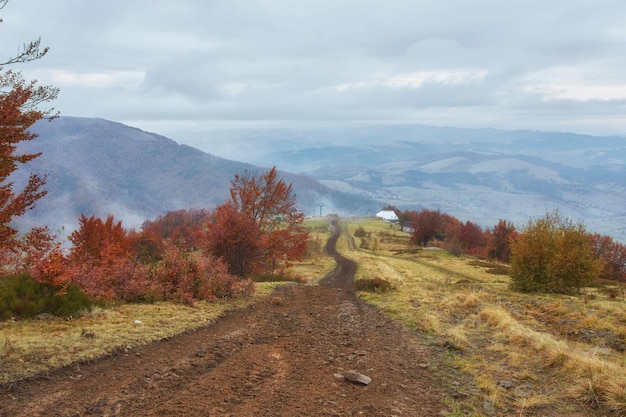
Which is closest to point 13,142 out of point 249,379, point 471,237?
point 249,379

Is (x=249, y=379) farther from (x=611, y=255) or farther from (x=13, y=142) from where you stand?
(x=611, y=255)

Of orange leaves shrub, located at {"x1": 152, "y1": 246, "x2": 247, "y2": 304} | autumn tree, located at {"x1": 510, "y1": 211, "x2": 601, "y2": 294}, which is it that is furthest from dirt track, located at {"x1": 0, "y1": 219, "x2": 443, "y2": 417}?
autumn tree, located at {"x1": 510, "y1": 211, "x2": 601, "y2": 294}

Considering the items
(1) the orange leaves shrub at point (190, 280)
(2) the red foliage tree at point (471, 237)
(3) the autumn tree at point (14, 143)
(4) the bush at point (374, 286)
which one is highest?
(3) the autumn tree at point (14, 143)

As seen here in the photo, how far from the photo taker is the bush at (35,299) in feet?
Answer: 36.9

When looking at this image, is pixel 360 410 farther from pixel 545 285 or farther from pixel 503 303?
pixel 545 285

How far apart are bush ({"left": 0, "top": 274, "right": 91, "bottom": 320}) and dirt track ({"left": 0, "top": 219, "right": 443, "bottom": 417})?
3.49 metres

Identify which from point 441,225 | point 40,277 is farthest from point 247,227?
point 441,225

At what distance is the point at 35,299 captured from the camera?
1170 centimetres

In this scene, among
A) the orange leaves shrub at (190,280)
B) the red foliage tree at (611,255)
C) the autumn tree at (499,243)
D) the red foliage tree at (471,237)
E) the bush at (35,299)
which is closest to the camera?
the bush at (35,299)

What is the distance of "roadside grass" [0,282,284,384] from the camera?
8398 millimetres

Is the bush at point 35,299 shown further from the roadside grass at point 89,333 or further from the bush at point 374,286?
the bush at point 374,286

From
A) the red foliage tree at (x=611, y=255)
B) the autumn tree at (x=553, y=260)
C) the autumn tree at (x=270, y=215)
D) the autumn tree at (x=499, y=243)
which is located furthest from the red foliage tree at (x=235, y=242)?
the red foliage tree at (x=611, y=255)

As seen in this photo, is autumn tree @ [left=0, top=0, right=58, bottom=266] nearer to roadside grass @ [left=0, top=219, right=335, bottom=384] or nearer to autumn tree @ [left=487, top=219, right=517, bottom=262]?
roadside grass @ [left=0, top=219, right=335, bottom=384]

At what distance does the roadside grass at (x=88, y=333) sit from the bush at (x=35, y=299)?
1.50 ft
